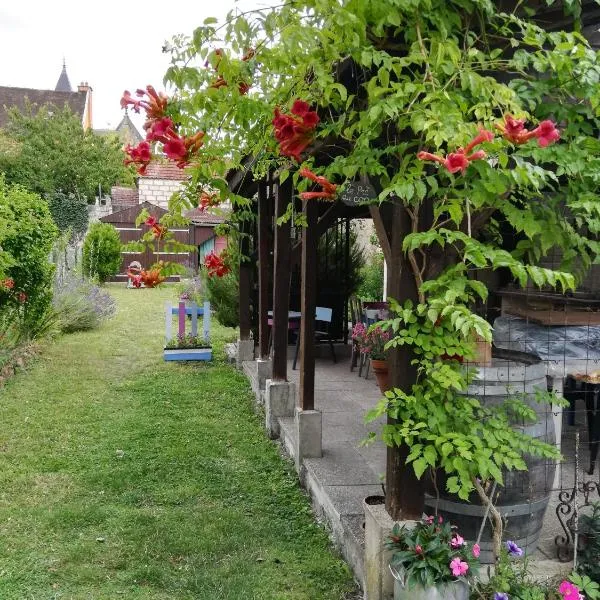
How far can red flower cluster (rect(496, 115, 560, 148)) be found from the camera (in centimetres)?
192

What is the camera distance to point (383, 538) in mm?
2529

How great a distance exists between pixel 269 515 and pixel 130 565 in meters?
0.93

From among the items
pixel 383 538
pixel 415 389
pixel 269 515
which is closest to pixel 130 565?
pixel 269 515

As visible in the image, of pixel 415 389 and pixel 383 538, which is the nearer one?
pixel 415 389

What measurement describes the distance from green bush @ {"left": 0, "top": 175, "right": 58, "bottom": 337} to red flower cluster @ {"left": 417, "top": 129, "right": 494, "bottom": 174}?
6.50 m

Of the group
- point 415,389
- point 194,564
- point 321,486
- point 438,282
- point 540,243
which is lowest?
point 194,564

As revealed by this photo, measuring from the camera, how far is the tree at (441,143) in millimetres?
2105

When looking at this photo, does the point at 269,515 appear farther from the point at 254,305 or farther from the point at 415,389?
the point at 254,305

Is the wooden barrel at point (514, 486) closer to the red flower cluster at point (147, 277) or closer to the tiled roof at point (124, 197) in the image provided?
the red flower cluster at point (147, 277)

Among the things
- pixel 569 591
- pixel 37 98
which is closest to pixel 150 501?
pixel 569 591

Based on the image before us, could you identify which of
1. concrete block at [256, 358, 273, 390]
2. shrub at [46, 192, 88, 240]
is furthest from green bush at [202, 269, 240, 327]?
shrub at [46, 192, 88, 240]

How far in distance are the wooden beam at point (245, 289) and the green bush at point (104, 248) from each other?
504 inches

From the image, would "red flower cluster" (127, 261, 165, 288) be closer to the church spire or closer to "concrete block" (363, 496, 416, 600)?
"concrete block" (363, 496, 416, 600)

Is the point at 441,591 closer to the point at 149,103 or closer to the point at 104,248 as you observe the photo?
the point at 149,103
